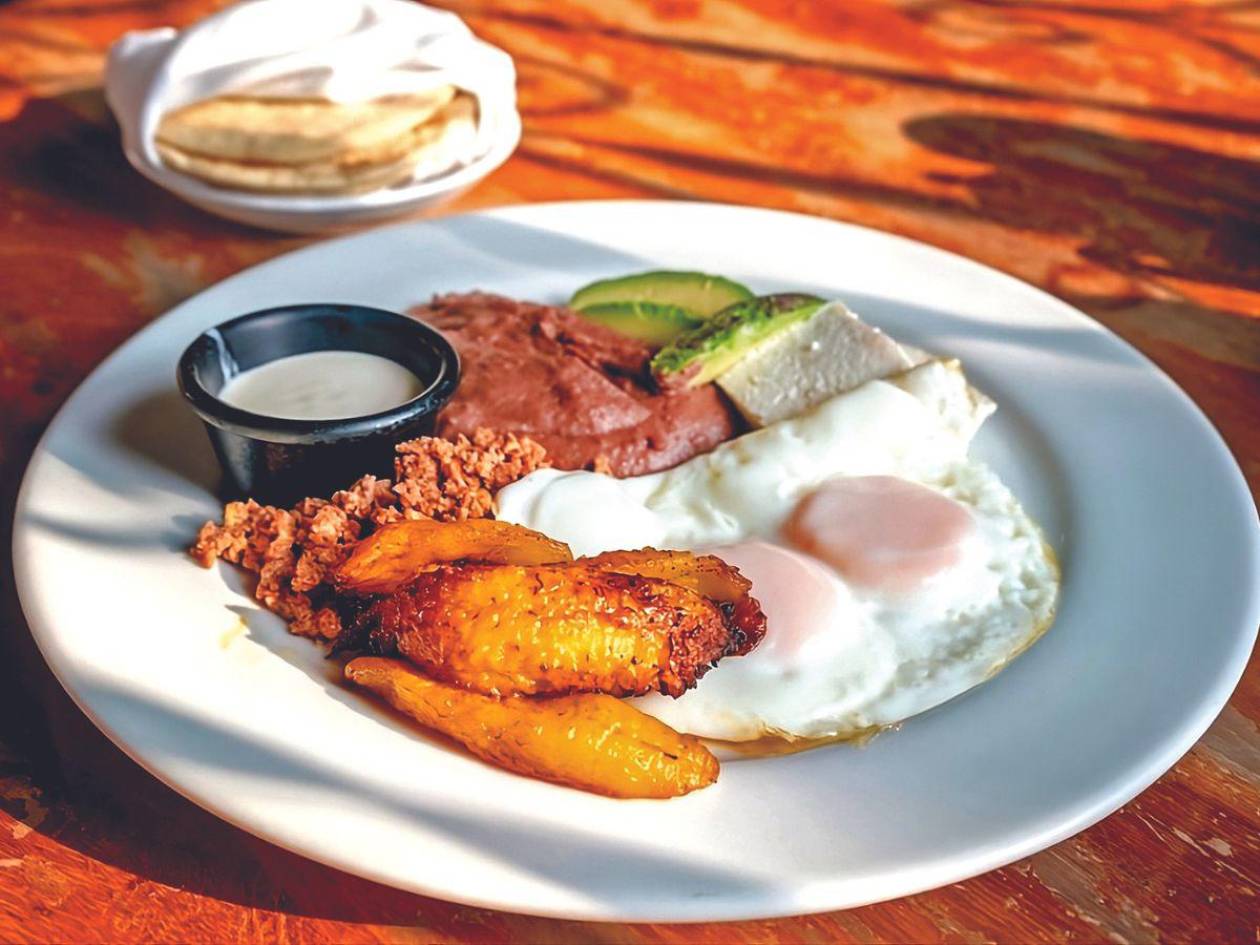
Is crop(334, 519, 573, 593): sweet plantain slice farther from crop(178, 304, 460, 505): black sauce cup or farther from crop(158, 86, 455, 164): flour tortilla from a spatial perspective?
crop(158, 86, 455, 164): flour tortilla

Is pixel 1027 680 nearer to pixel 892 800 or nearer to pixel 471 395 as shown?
pixel 892 800

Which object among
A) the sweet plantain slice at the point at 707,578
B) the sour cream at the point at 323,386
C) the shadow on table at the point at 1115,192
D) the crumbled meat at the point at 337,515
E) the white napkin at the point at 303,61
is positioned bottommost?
the crumbled meat at the point at 337,515

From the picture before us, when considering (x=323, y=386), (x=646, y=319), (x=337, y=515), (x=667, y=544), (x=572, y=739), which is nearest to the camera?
(x=572, y=739)

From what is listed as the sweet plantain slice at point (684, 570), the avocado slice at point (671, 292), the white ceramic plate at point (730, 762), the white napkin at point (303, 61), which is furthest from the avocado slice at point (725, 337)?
the white napkin at point (303, 61)

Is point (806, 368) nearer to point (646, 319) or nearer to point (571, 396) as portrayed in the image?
point (646, 319)

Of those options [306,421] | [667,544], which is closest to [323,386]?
[306,421]

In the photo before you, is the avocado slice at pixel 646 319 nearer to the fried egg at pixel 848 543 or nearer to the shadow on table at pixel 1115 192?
the fried egg at pixel 848 543

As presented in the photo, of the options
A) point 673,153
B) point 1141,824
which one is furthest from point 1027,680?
point 673,153
